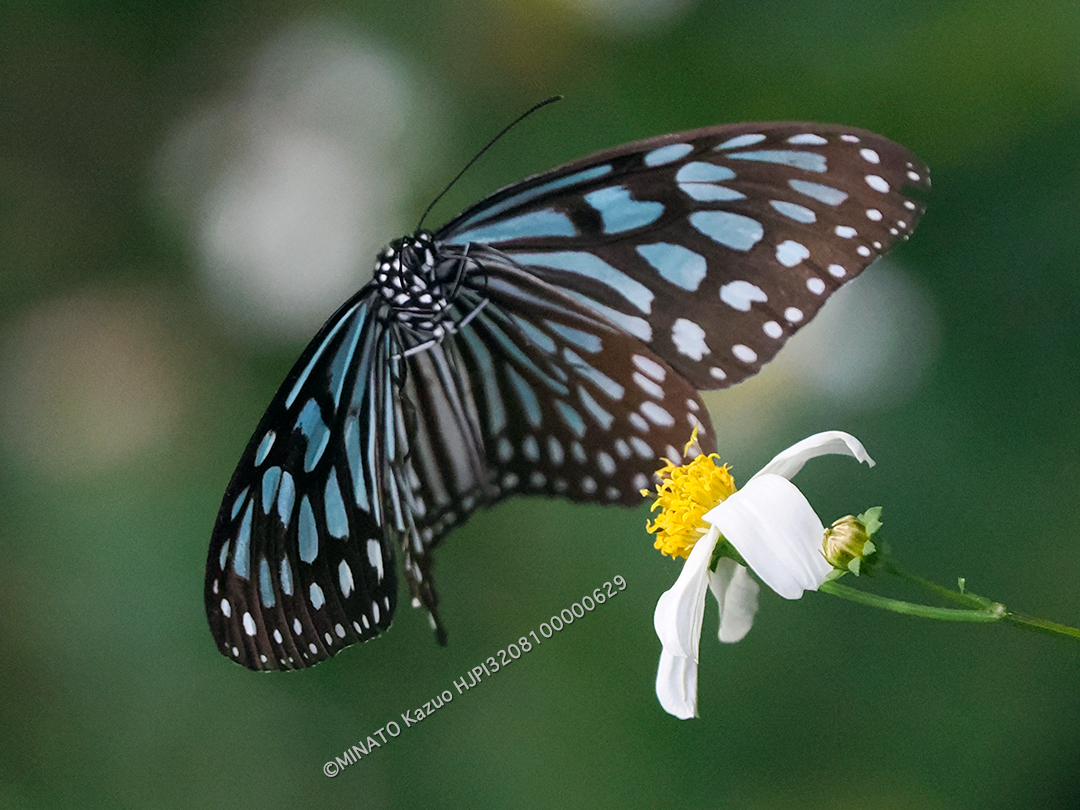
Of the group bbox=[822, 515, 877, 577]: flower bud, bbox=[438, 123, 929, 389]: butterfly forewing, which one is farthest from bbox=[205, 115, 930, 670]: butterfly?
bbox=[822, 515, 877, 577]: flower bud

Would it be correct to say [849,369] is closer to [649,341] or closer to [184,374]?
[649,341]

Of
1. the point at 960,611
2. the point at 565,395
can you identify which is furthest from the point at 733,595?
the point at 565,395

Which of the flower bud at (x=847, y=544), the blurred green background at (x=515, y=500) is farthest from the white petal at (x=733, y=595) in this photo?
the blurred green background at (x=515, y=500)

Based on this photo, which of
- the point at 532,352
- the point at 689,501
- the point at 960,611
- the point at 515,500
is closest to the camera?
the point at 960,611

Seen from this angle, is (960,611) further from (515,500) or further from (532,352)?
(515,500)

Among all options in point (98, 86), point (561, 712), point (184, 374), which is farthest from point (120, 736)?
point (98, 86)

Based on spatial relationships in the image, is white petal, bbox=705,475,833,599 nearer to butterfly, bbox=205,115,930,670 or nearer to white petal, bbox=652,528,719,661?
white petal, bbox=652,528,719,661

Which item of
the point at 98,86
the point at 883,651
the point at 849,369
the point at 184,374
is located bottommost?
the point at 883,651

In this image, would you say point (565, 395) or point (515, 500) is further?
point (515, 500)
